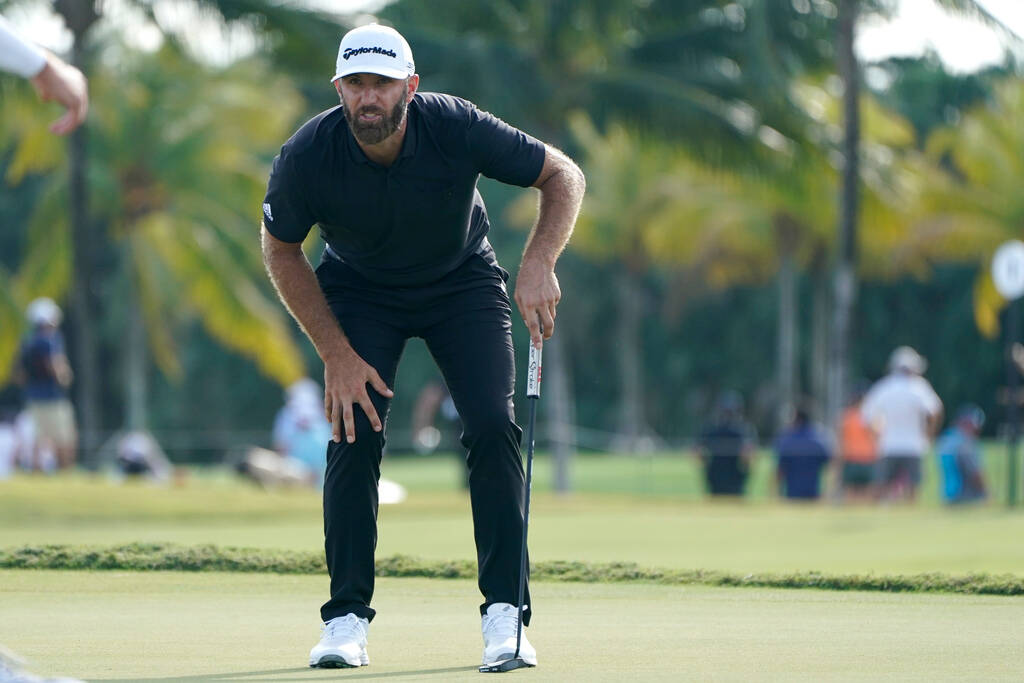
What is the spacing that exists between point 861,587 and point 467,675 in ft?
9.20

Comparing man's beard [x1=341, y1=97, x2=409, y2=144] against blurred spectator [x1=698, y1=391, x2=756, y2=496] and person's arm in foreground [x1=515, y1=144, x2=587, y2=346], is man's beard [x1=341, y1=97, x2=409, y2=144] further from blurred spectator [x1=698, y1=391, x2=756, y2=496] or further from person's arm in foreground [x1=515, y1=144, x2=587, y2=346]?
blurred spectator [x1=698, y1=391, x2=756, y2=496]

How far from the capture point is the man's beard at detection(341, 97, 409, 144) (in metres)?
5.16

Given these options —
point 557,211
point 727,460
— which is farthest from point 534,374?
point 727,460

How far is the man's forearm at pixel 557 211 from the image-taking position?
5.42 metres

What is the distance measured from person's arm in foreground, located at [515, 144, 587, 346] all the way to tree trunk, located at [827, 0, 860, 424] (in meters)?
20.1

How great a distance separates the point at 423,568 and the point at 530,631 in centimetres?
192

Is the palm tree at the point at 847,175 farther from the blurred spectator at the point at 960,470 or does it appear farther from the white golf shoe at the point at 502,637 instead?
the white golf shoe at the point at 502,637

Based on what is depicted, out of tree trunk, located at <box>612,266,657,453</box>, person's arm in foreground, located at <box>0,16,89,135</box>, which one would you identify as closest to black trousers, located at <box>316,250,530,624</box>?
person's arm in foreground, located at <box>0,16,89,135</box>

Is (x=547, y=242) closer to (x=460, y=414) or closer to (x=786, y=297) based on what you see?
(x=460, y=414)

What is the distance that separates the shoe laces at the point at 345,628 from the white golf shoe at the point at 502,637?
38cm

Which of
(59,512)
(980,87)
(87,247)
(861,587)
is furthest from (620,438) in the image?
(861,587)

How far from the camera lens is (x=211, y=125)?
35938 mm

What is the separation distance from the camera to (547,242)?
17.7 feet

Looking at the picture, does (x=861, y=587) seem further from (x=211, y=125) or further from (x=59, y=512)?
(x=211, y=125)
